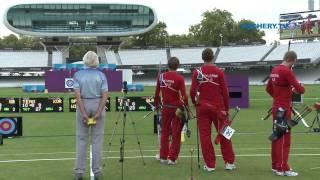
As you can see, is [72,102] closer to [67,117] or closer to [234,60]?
[67,117]

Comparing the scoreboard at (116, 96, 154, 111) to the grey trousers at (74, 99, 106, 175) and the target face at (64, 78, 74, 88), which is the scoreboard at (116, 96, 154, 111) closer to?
the grey trousers at (74, 99, 106, 175)

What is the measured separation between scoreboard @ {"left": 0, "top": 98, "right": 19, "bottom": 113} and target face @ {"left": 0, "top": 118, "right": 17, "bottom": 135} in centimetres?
1117

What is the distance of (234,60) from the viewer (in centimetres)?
9144

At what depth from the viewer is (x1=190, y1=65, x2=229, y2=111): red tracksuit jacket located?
9.10m

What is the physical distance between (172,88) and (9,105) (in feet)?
58.0

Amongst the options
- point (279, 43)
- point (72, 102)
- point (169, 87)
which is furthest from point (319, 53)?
point (169, 87)

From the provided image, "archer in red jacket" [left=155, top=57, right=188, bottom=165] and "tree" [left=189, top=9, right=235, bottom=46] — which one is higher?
"tree" [left=189, top=9, right=235, bottom=46]

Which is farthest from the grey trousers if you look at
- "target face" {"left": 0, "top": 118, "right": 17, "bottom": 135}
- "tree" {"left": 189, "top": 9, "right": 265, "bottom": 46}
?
"tree" {"left": 189, "top": 9, "right": 265, "bottom": 46}

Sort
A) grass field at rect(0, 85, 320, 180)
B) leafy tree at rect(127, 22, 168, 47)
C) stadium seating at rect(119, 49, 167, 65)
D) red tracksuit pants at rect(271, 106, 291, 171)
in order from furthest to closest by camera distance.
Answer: leafy tree at rect(127, 22, 168, 47)
stadium seating at rect(119, 49, 167, 65)
grass field at rect(0, 85, 320, 180)
red tracksuit pants at rect(271, 106, 291, 171)

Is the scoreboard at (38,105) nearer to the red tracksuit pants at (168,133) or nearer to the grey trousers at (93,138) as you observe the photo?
the red tracksuit pants at (168,133)

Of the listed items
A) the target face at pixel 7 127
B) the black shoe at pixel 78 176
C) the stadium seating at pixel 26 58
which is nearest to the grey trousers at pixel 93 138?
the black shoe at pixel 78 176

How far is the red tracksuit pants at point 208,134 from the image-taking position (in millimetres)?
9141

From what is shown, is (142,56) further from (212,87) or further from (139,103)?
(212,87)

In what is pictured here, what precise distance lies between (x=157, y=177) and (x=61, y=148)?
4.68 m
